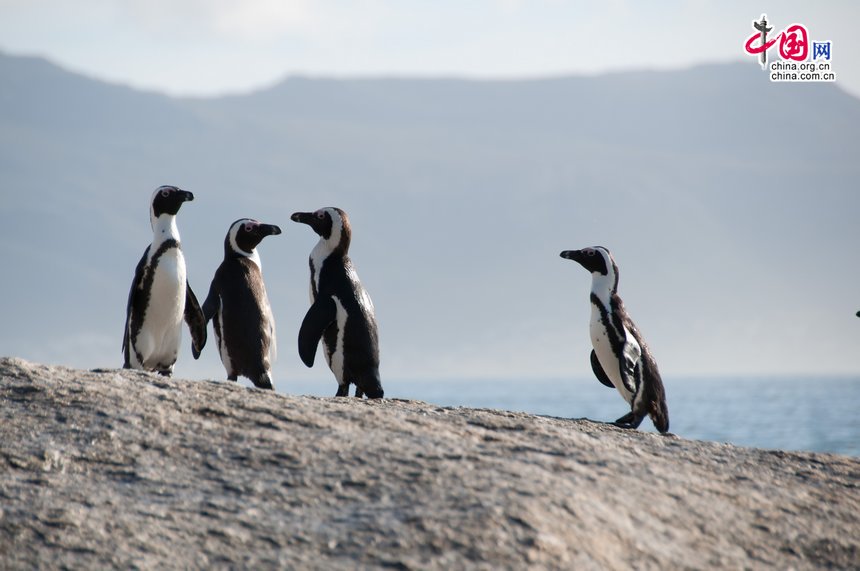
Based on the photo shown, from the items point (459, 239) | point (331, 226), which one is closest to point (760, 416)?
point (331, 226)

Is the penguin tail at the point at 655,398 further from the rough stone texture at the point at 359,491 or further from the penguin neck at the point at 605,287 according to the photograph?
the rough stone texture at the point at 359,491

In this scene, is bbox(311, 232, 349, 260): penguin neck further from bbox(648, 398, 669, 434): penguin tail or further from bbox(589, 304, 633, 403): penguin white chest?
bbox(648, 398, 669, 434): penguin tail

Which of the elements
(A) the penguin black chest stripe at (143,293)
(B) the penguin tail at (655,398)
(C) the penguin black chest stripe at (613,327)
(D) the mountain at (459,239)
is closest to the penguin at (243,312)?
(A) the penguin black chest stripe at (143,293)

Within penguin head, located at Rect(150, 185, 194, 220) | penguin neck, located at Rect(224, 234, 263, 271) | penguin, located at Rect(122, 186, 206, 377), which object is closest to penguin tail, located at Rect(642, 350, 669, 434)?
penguin neck, located at Rect(224, 234, 263, 271)

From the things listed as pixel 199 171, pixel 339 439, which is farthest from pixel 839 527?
Answer: pixel 199 171

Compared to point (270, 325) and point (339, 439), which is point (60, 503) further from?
point (270, 325)

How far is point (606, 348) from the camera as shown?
340 inches

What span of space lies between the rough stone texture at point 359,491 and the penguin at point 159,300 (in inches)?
82.6

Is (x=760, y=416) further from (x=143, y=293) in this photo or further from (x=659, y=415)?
(x=143, y=293)

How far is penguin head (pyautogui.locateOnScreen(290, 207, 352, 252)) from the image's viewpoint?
343 inches

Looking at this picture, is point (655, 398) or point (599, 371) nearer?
point (655, 398)

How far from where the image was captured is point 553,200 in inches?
6796

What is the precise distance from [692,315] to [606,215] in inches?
713

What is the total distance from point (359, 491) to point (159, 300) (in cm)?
385
